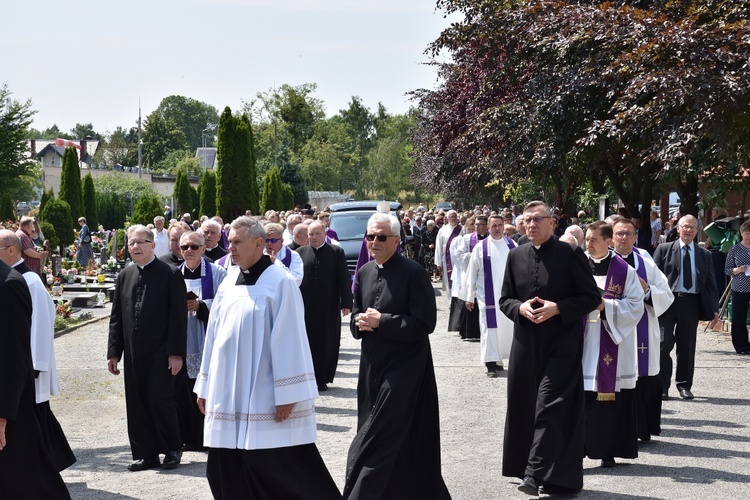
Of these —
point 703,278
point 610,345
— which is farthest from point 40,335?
point 703,278

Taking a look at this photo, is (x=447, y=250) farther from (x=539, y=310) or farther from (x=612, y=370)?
(x=539, y=310)

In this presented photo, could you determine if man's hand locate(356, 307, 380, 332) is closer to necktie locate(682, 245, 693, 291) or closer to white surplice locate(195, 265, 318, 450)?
white surplice locate(195, 265, 318, 450)

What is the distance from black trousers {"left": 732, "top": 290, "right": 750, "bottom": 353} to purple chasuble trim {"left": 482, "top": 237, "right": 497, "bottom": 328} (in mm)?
3513

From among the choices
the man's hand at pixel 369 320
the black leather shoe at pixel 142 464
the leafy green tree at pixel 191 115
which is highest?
the leafy green tree at pixel 191 115

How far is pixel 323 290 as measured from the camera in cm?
1262

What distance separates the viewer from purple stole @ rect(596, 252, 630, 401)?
8.47m

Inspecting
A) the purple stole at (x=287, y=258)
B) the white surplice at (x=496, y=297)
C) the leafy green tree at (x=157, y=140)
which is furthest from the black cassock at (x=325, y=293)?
the leafy green tree at (x=157, y=140)

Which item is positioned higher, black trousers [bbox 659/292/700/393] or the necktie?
the necktie

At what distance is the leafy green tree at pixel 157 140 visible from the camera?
4781 inches

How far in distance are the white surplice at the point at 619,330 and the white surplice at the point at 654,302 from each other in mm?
730

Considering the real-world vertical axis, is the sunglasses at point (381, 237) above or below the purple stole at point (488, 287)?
above

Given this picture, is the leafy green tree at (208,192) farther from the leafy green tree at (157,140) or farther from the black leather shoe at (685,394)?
the leafy green tree at (157,140)

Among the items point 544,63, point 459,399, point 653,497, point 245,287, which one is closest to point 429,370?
point 245,287

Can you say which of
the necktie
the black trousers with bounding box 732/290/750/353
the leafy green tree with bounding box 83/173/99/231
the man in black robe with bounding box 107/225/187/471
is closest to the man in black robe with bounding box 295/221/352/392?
the necktie
